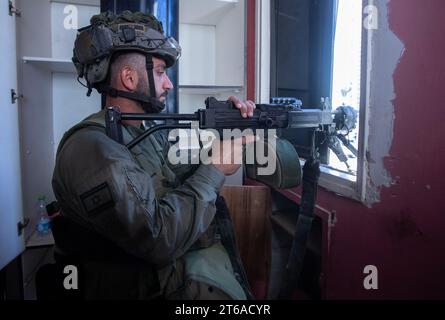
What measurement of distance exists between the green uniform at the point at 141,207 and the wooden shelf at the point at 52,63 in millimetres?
951

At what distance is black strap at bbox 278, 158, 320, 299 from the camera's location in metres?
0.88

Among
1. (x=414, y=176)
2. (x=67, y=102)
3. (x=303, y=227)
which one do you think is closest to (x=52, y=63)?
(x=67, y=102)

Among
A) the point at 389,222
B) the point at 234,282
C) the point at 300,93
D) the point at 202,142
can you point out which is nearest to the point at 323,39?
the point at 300,93

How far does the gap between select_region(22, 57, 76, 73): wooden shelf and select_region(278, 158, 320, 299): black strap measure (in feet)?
4.23

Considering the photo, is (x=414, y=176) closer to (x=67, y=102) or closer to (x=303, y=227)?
(x=303, y=227)

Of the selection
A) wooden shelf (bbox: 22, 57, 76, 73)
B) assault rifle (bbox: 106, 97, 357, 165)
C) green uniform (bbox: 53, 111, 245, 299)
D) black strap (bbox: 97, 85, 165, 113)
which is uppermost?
wooden shelf (bbox: 22, 57, 76, 73)

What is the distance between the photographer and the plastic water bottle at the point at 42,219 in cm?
166

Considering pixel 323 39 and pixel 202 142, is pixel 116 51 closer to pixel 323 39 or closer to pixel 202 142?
pixel 202 142

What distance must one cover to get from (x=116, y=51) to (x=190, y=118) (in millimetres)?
327

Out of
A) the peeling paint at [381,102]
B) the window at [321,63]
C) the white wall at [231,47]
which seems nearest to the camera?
the peeling paint at [381,102]

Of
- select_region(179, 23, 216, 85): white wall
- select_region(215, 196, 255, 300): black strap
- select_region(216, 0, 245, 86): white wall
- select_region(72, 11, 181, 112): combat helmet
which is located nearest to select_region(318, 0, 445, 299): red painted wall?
select_region(215, 196, 255, 300): black strap

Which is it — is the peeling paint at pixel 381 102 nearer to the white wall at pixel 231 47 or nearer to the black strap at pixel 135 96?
the black strap at pixel 135 96

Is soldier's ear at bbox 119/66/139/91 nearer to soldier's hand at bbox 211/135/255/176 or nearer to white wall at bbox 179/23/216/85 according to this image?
soldier's hand at bbox 211/135/255/176

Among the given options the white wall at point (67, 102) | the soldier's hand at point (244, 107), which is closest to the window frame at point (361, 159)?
the soldier's hand at point (244, 107)
